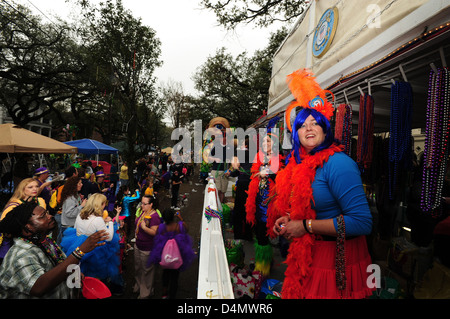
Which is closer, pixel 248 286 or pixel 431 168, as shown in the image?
pixel 431 168

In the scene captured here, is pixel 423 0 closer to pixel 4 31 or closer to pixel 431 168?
pixel 431 168

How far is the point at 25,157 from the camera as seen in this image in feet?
37.9

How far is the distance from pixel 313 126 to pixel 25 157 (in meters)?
14.8

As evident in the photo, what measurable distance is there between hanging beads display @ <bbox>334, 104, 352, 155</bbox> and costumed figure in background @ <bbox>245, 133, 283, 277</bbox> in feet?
2.37

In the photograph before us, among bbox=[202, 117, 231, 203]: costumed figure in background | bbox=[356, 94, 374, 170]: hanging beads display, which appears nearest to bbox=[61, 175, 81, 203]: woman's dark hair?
bbox=[202, 117, 231, 203]: costumed figure in background

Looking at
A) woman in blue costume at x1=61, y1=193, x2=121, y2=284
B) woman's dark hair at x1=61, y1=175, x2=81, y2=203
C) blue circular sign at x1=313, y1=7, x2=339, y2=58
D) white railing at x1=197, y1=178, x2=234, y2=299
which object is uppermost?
blue circular sign at x1=313, y1=7, x2=339, y2=58

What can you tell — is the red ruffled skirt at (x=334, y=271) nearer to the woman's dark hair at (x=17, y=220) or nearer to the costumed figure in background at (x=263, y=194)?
the costumed figure in background at (x=263, y=194)

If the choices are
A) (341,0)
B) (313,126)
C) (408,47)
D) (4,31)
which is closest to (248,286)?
(313,126)

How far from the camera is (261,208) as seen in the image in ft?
9.25

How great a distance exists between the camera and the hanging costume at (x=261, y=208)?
9.06 ft

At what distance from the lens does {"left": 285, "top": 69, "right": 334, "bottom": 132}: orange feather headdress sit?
5.50 ft

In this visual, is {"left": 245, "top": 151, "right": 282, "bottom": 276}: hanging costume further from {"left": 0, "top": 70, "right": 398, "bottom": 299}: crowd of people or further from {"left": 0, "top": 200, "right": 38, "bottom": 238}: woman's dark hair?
{"left": 0, "top": 200, "right": 38, "bottom": 238}: woman's dark hair

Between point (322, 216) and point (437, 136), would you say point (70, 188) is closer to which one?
point (322, 216)

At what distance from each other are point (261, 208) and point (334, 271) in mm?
1449
